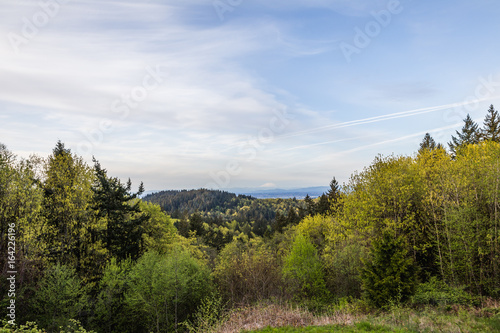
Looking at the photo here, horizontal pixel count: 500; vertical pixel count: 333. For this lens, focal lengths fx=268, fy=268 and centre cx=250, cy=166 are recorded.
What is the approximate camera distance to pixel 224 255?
35031mm

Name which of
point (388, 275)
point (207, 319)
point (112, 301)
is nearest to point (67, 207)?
point (112, 301)

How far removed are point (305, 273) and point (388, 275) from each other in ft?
40.5

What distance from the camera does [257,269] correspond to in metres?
31.0

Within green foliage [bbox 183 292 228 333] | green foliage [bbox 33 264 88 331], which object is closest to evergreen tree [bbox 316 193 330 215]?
green foliage [bbox 183 292 228 333]

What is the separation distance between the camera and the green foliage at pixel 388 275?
1908 centimetres

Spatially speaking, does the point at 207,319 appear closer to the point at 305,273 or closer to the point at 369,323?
the point at 369,323

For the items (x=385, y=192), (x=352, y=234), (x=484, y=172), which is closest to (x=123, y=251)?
(x=352, y=234)

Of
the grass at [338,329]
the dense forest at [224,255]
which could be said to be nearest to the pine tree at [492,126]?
the dense forest at [224,255]

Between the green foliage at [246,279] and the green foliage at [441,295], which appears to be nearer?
the green foliage at [441,295]

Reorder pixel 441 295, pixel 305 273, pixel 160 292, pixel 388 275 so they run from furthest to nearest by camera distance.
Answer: pixel 305 273 < pixel 160 292 < pixel 388 275 < pixel 441 295

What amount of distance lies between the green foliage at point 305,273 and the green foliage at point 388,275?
9907mm

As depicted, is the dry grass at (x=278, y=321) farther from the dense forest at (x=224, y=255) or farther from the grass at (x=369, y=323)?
→ the dense forest at (x=224, y=255)

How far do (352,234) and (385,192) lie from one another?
5675mm

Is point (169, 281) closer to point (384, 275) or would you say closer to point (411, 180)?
point (384, 275)
